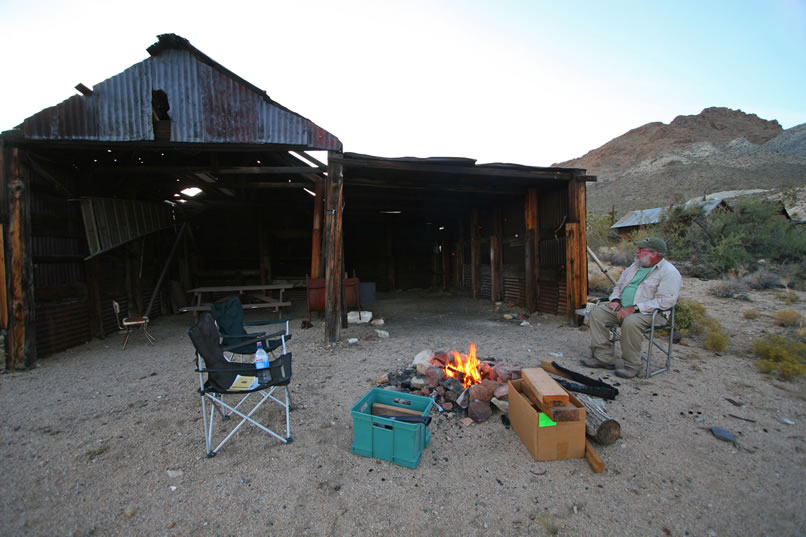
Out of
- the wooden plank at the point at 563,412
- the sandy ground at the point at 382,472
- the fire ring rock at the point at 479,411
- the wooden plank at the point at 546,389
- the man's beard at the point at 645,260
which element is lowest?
the sandy ground at the point at 382,472

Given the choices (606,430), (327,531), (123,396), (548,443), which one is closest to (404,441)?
(327,531)

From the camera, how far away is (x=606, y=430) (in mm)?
2664

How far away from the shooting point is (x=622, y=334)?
165 inches

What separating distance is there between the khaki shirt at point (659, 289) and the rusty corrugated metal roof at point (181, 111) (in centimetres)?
510

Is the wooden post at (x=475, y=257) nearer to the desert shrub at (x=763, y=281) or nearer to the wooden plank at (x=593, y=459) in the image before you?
the desert shrub at (x=763, y=281)

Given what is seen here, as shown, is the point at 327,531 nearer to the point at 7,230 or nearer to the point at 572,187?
the point at 7,230

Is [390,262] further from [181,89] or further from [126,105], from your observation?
[126,105]

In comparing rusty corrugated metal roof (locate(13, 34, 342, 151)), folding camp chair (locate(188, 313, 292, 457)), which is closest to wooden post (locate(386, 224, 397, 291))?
rusty corrugated metal roof (locate(13, 34, 342, 151))

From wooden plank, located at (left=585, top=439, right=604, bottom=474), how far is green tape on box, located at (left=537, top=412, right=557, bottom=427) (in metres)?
0.33

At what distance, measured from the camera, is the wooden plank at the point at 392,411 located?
2.83m

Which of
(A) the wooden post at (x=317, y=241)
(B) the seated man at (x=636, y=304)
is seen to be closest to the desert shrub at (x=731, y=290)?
(B) the seated man at (x=636, y=304)

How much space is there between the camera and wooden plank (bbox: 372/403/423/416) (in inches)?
111

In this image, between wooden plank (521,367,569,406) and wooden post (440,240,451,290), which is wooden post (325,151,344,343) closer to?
wooden plank (521,367,569,406)

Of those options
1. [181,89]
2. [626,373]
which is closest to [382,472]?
[626,373]
